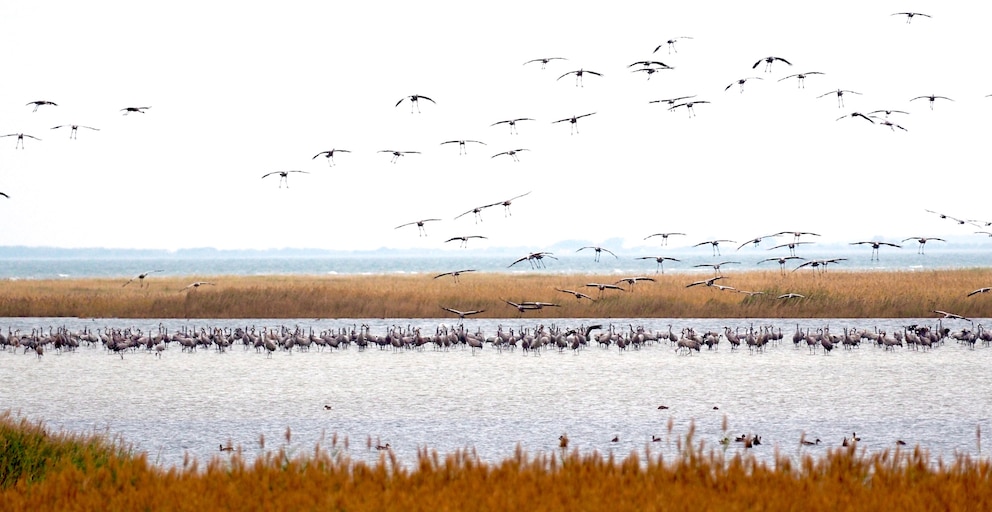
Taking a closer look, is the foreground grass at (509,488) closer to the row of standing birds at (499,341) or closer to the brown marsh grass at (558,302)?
the row of standing birds at (499,341)

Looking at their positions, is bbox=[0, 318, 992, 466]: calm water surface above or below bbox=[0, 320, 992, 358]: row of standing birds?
below

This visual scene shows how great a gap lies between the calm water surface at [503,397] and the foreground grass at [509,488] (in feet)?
11.6

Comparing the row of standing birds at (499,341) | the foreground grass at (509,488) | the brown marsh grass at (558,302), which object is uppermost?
the brown marsh grass at (558,302)

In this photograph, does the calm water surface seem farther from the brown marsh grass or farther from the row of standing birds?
the brown marsh grass

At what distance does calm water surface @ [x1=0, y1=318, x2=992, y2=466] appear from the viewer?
20203 mm

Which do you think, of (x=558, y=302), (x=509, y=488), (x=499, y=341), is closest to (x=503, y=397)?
(x=499, y=341)

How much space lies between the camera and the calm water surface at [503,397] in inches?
795

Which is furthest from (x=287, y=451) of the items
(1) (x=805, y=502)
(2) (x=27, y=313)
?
(2) (x=27, y=313)

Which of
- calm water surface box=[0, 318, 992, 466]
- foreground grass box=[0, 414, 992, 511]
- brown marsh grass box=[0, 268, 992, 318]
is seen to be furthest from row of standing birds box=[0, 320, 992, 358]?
foreground grass box=[0, 414, 992, 511]

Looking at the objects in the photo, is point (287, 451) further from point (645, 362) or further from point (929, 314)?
point (929, 314)

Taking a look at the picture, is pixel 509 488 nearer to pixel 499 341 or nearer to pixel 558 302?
pixel 499 341

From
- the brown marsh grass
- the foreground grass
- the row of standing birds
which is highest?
the brown marsh grass

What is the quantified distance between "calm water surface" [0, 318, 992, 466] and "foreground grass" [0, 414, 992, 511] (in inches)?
139

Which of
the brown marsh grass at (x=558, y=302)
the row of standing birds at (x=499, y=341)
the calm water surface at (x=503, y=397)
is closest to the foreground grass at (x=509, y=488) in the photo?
the calm water surface at (x=503, y=397)
